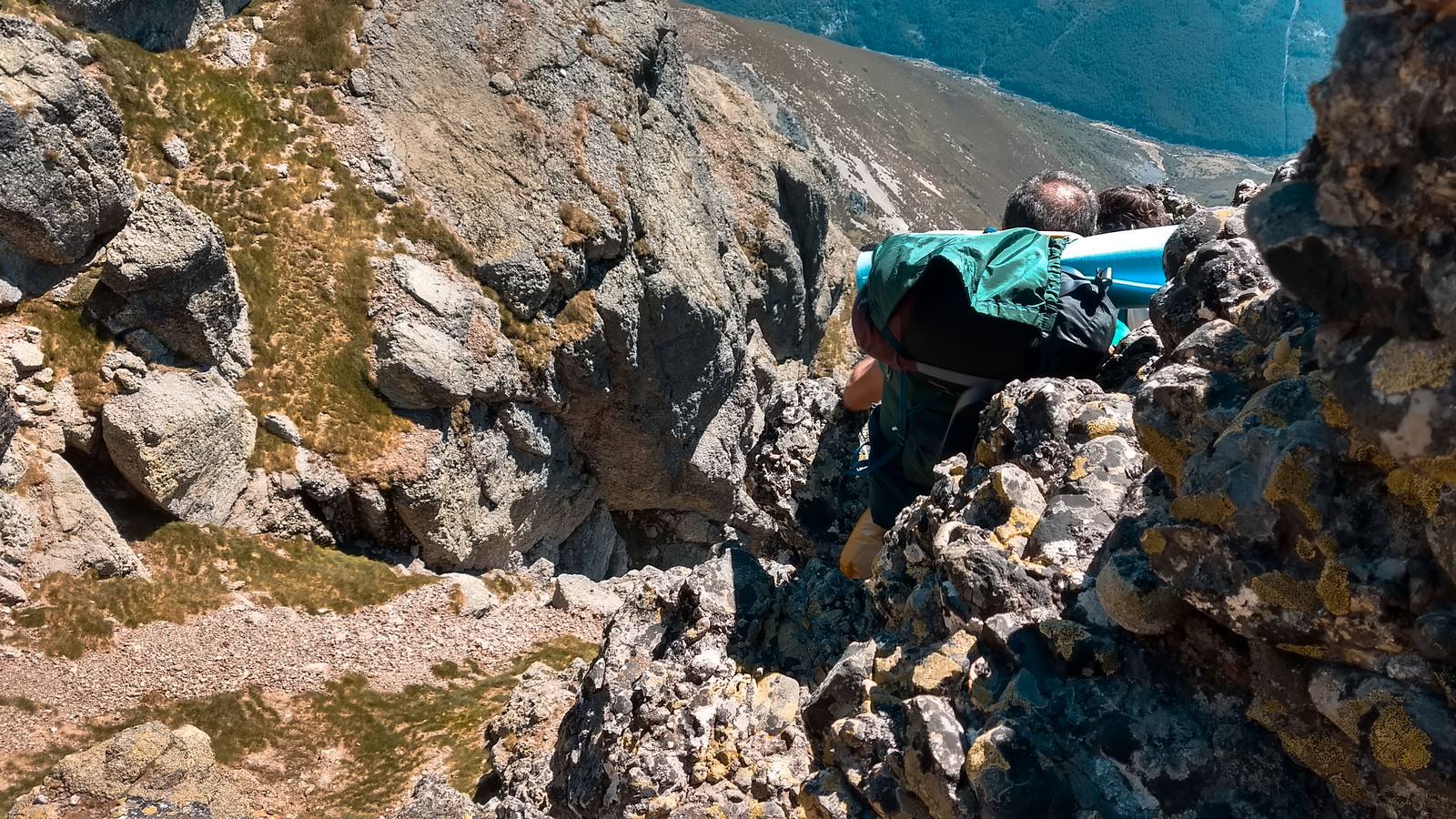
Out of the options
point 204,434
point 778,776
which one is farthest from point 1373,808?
point 204,434

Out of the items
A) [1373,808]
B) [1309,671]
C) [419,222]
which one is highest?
[1309,671]

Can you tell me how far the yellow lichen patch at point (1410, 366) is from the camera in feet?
12.1

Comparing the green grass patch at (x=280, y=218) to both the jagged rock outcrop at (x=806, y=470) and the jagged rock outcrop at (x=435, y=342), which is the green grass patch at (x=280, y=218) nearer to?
the jagged rock outcrop at (x=435, y=342)

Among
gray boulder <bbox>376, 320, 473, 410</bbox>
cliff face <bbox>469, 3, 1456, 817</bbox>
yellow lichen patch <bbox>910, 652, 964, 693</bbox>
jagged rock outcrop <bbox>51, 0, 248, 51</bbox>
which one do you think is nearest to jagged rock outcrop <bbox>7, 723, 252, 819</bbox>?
cliff face <bbox>469, 3, 1456, 817</bbox>

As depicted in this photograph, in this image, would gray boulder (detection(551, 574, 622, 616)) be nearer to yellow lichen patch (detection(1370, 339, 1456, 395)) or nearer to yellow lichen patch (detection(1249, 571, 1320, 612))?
yellow lichen patch (detection(1249, 571, 1320, 612))

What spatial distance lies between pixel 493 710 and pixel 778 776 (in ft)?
44.0

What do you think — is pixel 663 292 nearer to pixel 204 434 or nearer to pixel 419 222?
pixel 419 222

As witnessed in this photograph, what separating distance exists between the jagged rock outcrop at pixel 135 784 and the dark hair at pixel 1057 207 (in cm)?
1489

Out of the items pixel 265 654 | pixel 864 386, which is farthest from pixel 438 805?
pixel 265 654

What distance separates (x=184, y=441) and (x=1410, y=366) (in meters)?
27.1

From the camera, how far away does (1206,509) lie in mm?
5102

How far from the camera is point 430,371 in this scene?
96.4 ft

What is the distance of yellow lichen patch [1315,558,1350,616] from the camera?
447cm

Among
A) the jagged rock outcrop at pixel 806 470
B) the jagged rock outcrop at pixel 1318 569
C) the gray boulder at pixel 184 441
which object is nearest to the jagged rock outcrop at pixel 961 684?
the jagged rock outcrop at pixel 1318 569
